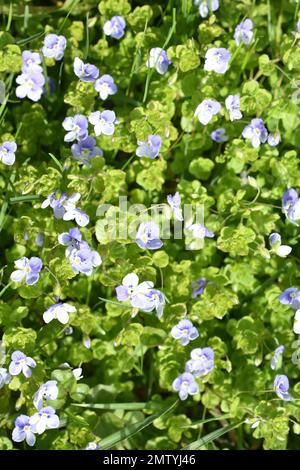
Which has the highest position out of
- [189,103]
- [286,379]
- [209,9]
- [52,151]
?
[209,9]

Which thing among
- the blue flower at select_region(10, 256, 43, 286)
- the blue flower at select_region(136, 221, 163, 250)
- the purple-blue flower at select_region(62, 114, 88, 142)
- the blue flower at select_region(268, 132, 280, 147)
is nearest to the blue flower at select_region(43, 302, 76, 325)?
the blue flower at select_region(10, 256, 43, 286)

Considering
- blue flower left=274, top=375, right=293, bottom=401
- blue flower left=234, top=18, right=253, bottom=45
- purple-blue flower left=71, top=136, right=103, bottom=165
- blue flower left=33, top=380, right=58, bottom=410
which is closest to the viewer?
blue flower left=33, top=380, right=58, bottom=410

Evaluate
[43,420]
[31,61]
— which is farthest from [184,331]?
[31,61]

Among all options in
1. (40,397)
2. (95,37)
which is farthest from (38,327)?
(95,37)

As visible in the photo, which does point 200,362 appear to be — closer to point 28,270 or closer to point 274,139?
point 28,270

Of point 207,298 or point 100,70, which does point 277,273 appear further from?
point 100,70

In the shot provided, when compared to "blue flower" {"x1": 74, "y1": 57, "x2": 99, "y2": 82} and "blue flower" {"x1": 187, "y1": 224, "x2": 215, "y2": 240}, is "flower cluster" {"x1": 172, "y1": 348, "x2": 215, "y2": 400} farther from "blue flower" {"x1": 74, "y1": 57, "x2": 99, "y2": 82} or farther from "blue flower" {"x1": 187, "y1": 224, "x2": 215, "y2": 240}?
"blue flower" {"x1": 74, "y1": 57, "x2": 99, "y2": 82}

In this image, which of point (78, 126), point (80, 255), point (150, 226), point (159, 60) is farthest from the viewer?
point (159, 60)
